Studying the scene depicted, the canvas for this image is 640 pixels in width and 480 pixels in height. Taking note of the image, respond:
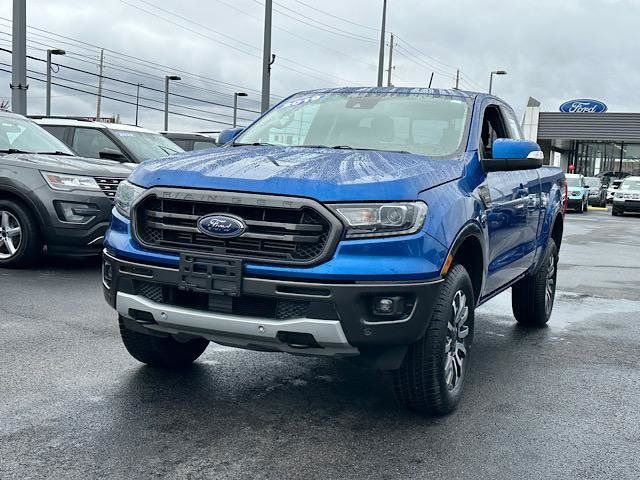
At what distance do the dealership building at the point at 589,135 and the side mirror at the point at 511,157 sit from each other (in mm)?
41687

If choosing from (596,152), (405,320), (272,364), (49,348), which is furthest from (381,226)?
(596,152)

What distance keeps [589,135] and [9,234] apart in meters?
40.6

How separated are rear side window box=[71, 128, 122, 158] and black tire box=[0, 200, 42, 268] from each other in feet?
9.73

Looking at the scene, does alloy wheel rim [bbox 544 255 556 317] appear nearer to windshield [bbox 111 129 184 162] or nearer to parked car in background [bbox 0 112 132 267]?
parked car in background [bbox 0 112 132 267]

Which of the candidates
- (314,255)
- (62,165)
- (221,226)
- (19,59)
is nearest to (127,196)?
(221,226)

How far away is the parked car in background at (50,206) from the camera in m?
8.15

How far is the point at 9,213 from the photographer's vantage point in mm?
8320

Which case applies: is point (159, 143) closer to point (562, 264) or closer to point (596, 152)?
point (562, 264)

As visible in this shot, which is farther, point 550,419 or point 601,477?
point 550,419

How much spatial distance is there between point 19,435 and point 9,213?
523 cm

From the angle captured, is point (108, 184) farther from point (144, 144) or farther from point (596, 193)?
point (596, 193)

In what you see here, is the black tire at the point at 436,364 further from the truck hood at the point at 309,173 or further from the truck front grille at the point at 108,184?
the truck front grille at the point at 108,184

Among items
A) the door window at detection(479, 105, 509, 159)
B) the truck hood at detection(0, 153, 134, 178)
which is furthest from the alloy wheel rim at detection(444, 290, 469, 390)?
the truck hood at detection(0, 153, 134, 178)

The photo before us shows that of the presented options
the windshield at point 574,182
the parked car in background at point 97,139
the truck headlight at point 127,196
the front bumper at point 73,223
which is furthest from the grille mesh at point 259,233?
the windshield at point 574,182
